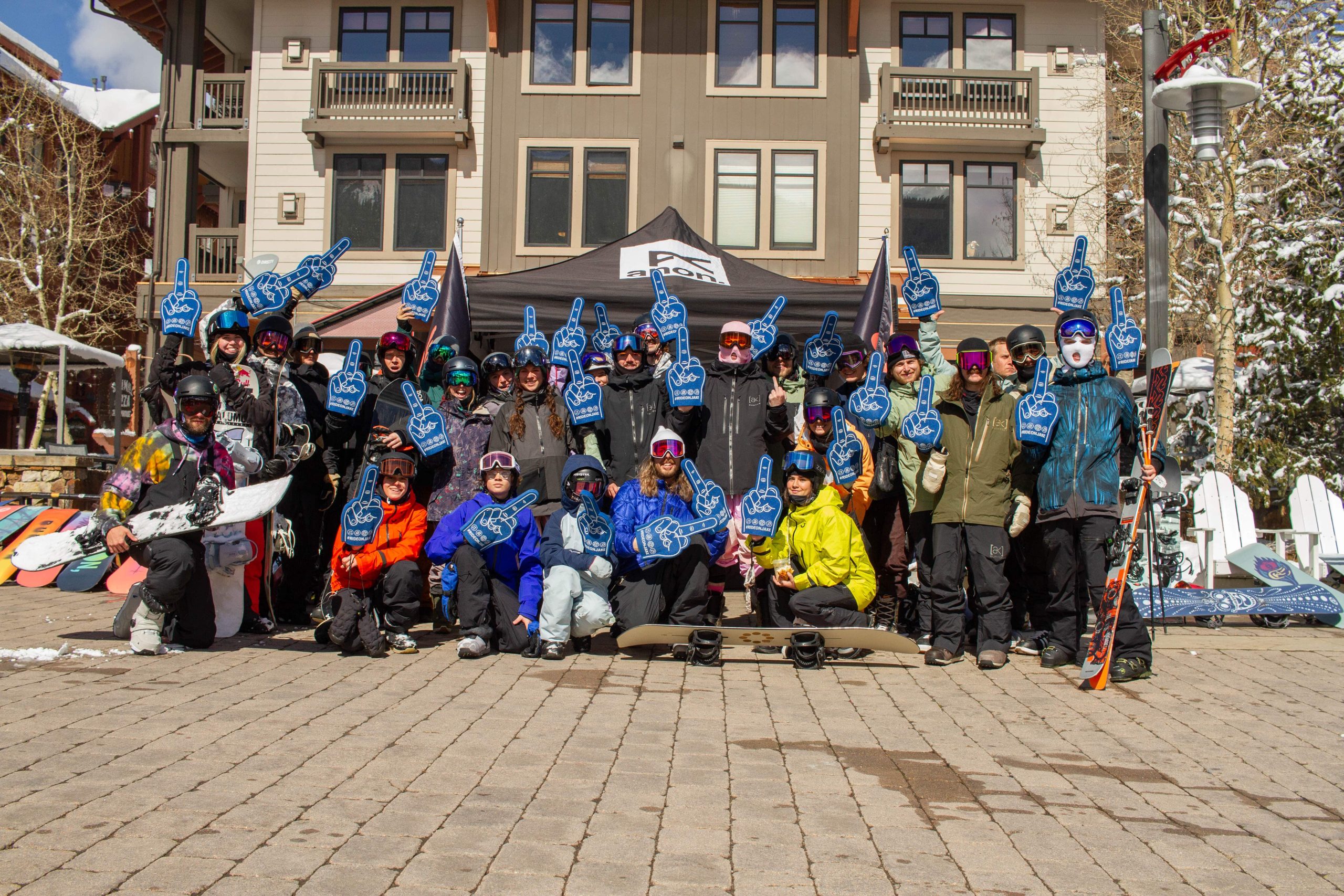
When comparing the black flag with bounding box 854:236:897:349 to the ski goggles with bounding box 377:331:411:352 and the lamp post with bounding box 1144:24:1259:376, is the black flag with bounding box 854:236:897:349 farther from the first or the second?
the ski goggles with bounding box 377:331:411:352

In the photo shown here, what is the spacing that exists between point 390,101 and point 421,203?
5.83 feet

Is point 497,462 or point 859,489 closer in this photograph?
point 497,462

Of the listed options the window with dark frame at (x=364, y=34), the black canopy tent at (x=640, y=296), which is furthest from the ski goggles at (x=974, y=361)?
the window with dark frame at (x=364, y=34)

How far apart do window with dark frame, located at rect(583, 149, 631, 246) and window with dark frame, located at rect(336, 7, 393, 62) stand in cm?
427

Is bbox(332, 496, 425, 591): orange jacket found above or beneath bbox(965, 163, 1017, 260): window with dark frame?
beneath

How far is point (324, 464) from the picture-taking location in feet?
26.3

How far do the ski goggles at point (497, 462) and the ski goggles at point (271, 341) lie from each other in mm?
1825

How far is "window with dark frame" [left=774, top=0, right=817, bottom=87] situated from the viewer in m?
19.0

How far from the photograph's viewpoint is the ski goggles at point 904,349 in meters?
7.70

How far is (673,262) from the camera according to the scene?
37.2 feet

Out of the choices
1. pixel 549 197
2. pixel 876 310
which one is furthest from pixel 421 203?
pixel 876 310

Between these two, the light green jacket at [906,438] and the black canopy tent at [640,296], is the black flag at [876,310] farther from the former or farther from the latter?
the light green jacket at [906,438]

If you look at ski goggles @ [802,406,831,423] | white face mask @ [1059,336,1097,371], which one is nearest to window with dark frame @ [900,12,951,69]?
ski goggles @ [802,406,831,423]

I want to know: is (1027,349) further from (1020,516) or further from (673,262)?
(673,262)
